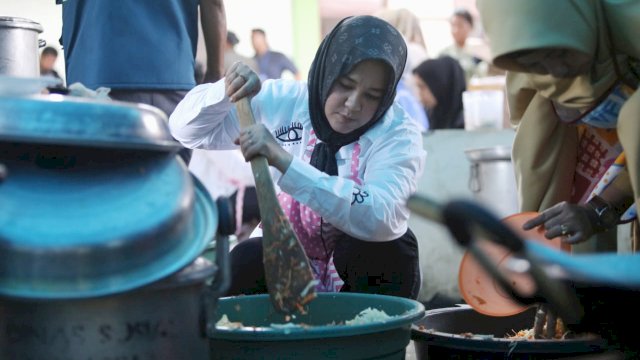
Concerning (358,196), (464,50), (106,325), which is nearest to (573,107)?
(358,196)

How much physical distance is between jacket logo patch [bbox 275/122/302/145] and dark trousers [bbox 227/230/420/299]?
0.37m

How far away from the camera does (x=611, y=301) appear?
2.40 m

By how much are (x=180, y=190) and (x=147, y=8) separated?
6.42 feet

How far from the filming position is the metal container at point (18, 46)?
344 cm

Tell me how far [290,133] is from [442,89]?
4.80m

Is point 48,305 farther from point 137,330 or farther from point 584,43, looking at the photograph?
point 584,43

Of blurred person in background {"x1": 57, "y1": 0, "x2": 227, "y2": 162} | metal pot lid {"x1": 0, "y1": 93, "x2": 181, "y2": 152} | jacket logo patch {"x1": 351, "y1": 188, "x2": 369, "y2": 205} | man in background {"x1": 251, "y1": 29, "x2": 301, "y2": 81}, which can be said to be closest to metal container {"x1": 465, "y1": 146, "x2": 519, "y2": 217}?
blurred person in background {"x1": 57, "y1": 0, "x2": 227, "y2": 162}

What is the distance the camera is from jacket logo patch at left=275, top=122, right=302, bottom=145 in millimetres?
3465

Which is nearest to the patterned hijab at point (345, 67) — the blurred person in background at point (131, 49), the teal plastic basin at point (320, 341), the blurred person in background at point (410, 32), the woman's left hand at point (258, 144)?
the woman's left hand at point (258, 144)

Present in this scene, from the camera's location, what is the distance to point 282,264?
2.55m

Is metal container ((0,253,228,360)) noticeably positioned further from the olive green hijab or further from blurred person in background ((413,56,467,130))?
blurred person in background ((413,56,467,130))

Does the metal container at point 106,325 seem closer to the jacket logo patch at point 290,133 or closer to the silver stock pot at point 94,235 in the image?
the silver stock pot at point 94,235

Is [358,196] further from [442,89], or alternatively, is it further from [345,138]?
[442,89]

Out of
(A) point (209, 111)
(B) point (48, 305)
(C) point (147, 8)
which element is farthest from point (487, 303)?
(C) point (147, 8)
